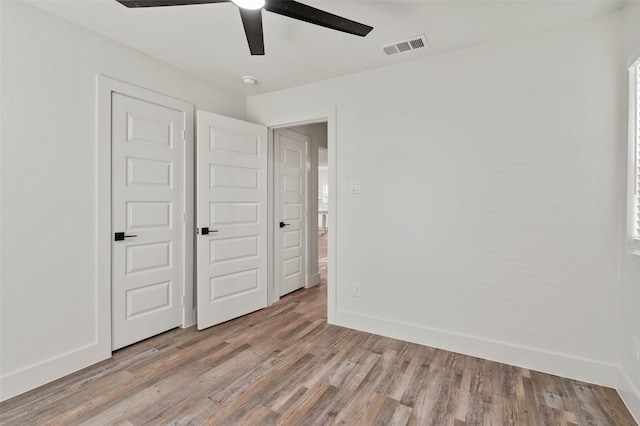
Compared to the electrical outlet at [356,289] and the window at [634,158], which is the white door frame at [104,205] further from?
the window at [634,158]

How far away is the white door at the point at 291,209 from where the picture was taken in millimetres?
4059

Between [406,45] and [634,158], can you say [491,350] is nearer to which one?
[634,158]


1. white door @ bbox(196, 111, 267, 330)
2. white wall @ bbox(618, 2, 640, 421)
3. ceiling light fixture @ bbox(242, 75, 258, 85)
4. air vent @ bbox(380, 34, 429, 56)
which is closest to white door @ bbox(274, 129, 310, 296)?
white door @ bbox(196, 111, 267, 330)

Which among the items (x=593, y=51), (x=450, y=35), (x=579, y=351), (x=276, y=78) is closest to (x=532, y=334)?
(x=579, y=351)

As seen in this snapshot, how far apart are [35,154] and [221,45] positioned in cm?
156

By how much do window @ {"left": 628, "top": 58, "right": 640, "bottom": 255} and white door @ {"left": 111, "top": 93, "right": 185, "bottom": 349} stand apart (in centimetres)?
347

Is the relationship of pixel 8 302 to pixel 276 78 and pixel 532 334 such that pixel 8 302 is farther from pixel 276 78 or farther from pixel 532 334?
pixel 532 334

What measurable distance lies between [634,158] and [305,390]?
8.35 feet

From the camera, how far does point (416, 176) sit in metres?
2.82

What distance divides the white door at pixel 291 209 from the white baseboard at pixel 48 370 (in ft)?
6.65

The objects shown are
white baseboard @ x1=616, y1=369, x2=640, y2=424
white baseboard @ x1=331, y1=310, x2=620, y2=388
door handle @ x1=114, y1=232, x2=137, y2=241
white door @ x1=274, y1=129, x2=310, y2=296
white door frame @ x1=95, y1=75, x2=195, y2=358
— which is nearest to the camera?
white baseboard @ x1=616, y1=369, x2=640, y2=424

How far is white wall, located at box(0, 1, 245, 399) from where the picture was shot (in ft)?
6.55

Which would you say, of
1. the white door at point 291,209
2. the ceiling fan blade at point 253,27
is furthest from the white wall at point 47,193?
the white door at point 291,209

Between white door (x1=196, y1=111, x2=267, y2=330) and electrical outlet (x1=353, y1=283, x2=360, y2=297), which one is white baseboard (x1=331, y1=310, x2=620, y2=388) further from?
white door (x1=196, y1=111, x2=267, y2=330)
